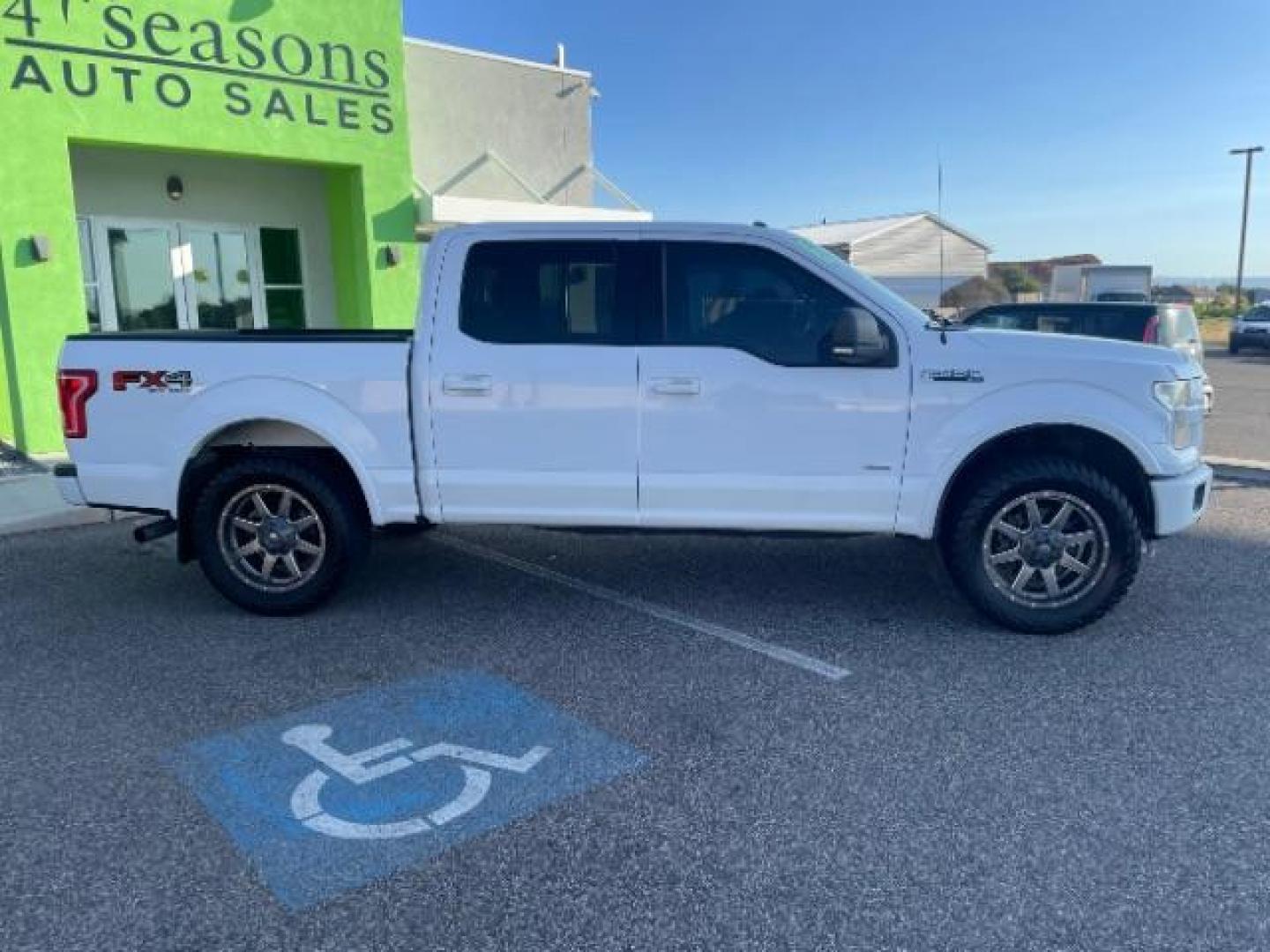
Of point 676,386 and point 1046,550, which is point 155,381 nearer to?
point 676,386

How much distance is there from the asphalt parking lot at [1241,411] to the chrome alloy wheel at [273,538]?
31.3 feet

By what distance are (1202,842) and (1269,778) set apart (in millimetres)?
625

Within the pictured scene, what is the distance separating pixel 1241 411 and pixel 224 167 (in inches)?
605

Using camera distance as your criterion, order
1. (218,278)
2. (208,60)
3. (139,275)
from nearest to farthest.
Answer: (208,60)
(139,275)
(218,278)

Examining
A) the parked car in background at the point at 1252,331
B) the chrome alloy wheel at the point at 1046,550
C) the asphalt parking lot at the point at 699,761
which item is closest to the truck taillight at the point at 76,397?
the asphalt parking lot at the point at 699,761

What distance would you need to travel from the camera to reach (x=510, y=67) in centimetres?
1537

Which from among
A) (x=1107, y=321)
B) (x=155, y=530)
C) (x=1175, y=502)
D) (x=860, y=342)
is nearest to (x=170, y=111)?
(x=155, y=530)

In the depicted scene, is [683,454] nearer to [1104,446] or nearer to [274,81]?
[1104,446]

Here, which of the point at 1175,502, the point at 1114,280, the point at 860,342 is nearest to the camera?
the point at 860,342

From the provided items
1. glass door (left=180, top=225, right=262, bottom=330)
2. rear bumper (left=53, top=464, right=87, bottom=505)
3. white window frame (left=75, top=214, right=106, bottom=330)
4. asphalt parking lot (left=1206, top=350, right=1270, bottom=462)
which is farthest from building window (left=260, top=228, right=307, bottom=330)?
asphalt parking lot (left=1206, top=350, right=1270, bottom=462)

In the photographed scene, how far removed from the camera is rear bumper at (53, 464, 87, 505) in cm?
518

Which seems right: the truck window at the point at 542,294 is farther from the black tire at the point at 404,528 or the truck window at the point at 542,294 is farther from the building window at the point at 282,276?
the building window at the point at 282,276

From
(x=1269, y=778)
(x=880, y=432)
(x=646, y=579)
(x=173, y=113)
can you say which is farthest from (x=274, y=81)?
(x=1269, y=778)

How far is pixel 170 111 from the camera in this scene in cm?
1028
